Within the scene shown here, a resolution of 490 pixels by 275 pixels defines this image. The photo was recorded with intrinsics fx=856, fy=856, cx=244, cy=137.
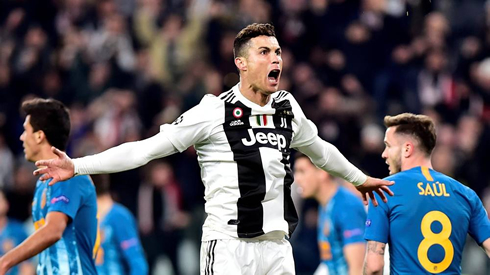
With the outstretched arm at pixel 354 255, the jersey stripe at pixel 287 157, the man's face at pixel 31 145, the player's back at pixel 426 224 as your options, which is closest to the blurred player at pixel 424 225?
the player's back at pixel 426 224

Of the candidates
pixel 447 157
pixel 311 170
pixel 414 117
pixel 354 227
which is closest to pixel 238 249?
pixel 414 117

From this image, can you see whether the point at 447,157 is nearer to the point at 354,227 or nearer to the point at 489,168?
the point at 489,168

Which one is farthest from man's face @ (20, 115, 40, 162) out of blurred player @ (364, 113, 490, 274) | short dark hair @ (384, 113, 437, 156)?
short dark hair @ (384, 113, 437, 156)

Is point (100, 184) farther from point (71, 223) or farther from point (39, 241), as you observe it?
point (39, 241)

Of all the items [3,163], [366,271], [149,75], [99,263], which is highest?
[149,75]

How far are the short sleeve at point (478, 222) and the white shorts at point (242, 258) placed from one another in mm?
1420

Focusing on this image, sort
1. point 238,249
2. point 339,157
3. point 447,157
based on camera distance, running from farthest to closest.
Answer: point 447,157
point 339,157
point 238,249

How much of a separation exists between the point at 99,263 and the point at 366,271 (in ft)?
12.7

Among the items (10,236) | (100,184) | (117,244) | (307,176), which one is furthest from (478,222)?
(10,236)

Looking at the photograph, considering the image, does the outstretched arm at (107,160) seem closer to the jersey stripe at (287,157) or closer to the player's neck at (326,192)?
the jersey stripe at (287,157)

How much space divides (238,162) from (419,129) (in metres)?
1.51

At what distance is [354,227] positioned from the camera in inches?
313

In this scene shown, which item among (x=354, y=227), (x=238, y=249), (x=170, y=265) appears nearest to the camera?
(x=238, y=249)

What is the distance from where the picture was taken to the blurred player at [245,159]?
5.56 metres
